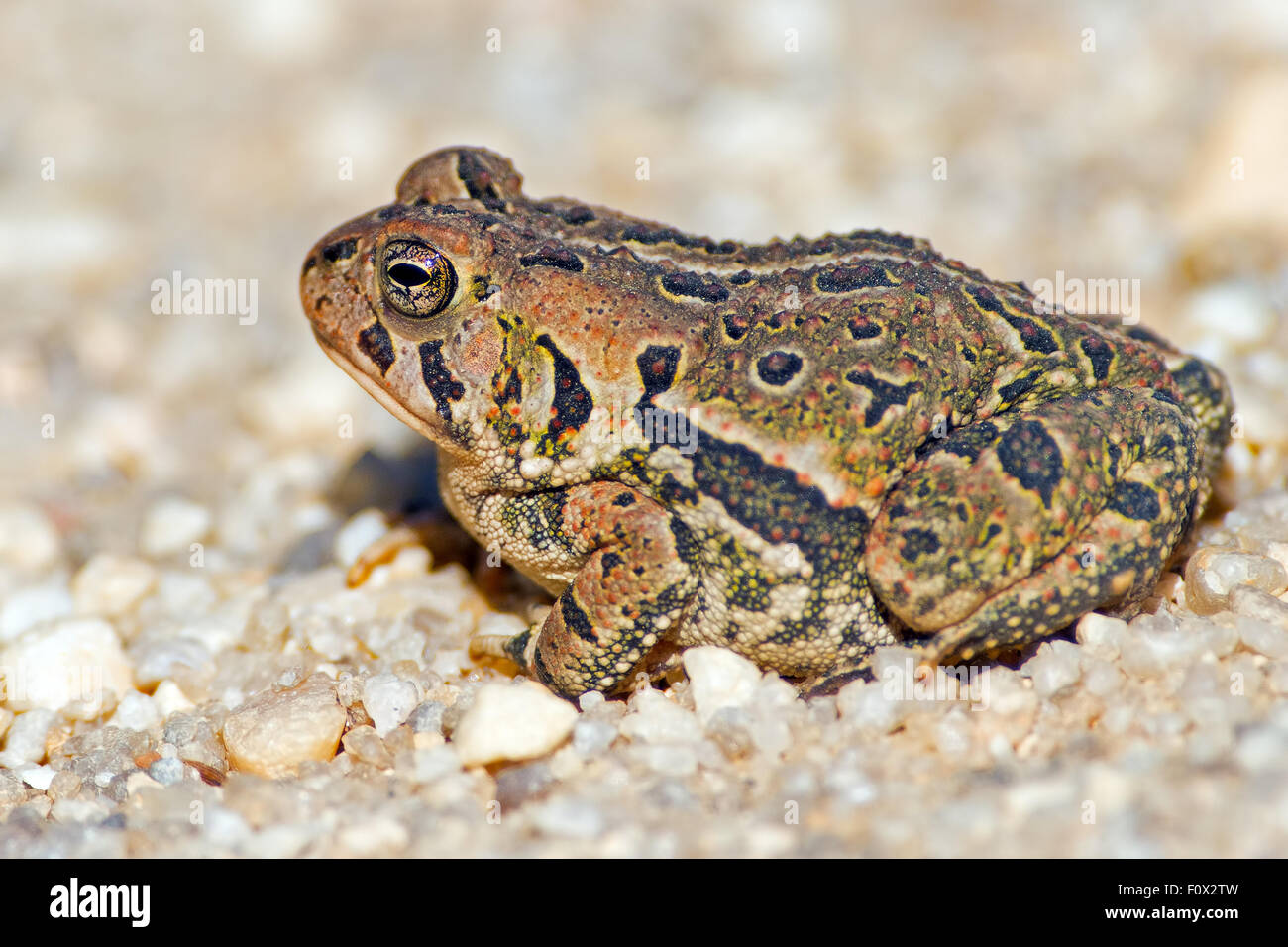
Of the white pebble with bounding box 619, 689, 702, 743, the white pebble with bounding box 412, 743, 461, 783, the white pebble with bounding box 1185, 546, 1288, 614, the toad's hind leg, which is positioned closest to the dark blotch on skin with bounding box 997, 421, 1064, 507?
the toad's hind leg

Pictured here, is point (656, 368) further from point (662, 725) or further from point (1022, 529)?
point (1022, 529)

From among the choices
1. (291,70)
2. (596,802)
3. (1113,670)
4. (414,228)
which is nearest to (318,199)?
(291,70)

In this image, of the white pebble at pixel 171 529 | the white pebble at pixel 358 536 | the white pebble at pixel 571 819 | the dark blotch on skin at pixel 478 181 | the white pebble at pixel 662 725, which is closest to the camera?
the white pebble at pixel 571 819

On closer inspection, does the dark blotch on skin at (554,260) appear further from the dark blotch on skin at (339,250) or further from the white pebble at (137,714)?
the white pebble at (137,714)

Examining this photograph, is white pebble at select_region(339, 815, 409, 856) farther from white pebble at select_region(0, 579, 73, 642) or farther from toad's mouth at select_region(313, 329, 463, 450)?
white pebble at select_region(0, 579, 73, 642)

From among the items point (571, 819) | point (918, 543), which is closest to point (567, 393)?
point (918, 543)

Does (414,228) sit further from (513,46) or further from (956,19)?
(956,19)

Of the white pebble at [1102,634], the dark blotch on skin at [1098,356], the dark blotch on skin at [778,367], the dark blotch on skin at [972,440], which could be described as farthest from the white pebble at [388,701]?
the dark blotch on skin at [1098,356]
